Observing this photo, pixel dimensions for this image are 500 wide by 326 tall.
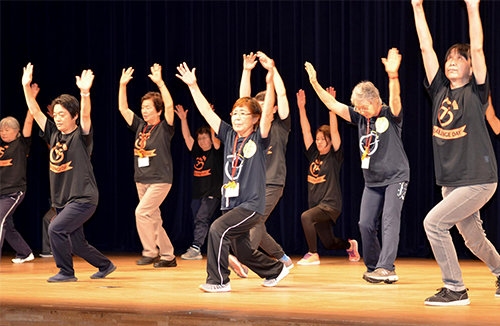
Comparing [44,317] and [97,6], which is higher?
[97,6]

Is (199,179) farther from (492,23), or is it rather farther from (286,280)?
(492,23)

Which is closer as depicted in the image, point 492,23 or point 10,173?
point 10,173

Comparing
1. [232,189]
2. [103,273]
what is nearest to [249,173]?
[232,189]

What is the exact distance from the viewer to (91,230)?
9344 millimetres

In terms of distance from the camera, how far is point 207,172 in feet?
25.9

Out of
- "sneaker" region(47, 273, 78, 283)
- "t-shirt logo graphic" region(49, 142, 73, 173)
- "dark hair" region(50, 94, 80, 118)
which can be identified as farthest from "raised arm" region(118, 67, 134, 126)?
"sneaker" region(47, 273, 78, 283)

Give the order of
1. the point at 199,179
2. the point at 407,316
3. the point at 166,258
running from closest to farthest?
the point at 407,316 → the point at 166,258 → the point at 199,179

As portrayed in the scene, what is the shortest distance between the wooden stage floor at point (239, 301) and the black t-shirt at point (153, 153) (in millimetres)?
1082

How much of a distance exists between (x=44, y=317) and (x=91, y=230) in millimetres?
5642

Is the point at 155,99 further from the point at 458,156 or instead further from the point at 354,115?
the point at 458,156

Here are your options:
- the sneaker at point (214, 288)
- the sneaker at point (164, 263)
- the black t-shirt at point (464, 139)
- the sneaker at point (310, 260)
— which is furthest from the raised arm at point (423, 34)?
the sneaker at point (164, 263)

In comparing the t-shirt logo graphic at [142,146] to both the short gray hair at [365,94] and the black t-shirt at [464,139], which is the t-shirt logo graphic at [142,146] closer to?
the short gray hair at [365,94]

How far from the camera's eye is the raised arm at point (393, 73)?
4.71m

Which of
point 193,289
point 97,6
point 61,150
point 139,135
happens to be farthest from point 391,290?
point 97,6
